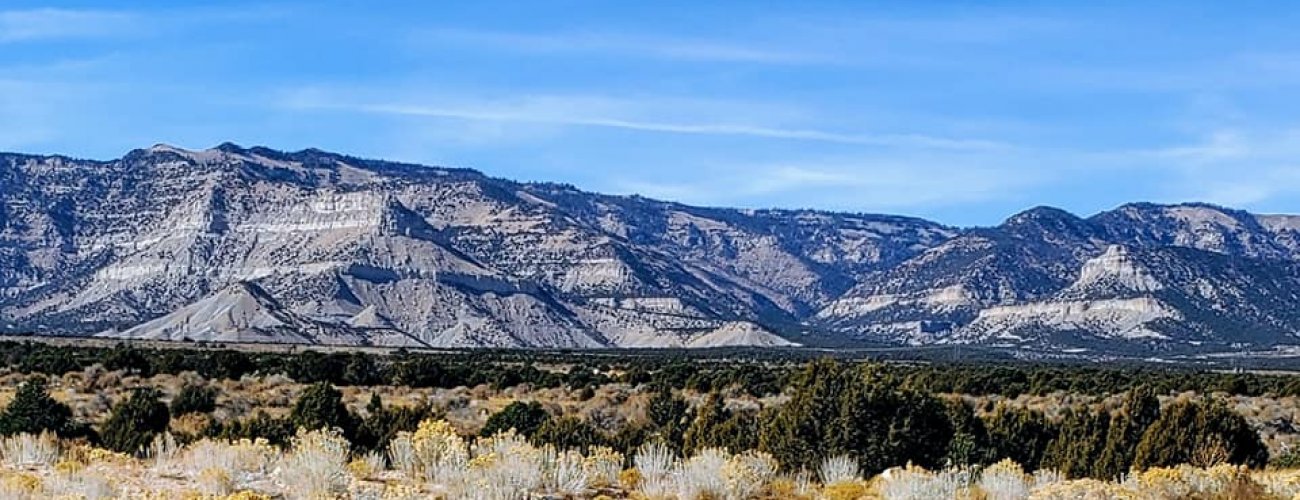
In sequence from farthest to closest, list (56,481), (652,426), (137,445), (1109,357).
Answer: (1109,357)
(652,426)
(137,445)
(56,481)

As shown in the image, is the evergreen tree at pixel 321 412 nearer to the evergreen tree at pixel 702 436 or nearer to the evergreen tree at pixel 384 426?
the evergreen tree at pixel 384 426

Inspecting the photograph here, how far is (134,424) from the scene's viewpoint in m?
25.8

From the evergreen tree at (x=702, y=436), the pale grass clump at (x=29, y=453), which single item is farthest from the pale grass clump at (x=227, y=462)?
the evergreen tree at (x=702, y=436)

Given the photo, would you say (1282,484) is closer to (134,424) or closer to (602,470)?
(602,470)

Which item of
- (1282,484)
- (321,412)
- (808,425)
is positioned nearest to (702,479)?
(1282,484)

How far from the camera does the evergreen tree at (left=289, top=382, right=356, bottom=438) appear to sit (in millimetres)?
25719

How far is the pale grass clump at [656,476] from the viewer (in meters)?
13.2

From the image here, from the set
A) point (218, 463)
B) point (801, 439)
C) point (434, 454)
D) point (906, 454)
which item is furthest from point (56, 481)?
point (906, 454)

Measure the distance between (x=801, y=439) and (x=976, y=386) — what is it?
3967 centimetres

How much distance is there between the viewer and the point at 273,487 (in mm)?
12766

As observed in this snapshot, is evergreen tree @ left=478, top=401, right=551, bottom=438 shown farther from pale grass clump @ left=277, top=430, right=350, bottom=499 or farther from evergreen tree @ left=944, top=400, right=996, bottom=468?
pale grass clump @ left=277, top=430, right=350, bottom=499

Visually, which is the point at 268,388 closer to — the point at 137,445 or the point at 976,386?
the point at 137,445

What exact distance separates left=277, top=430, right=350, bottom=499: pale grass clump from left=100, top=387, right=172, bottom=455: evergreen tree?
10.1 metres

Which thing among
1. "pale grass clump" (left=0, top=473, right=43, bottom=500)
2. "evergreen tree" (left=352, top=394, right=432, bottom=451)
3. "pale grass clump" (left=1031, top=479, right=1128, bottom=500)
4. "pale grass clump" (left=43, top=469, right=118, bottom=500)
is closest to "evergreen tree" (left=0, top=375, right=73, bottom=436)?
"evergreen tree" (left=352, top=394, right=432, bottom=451)
